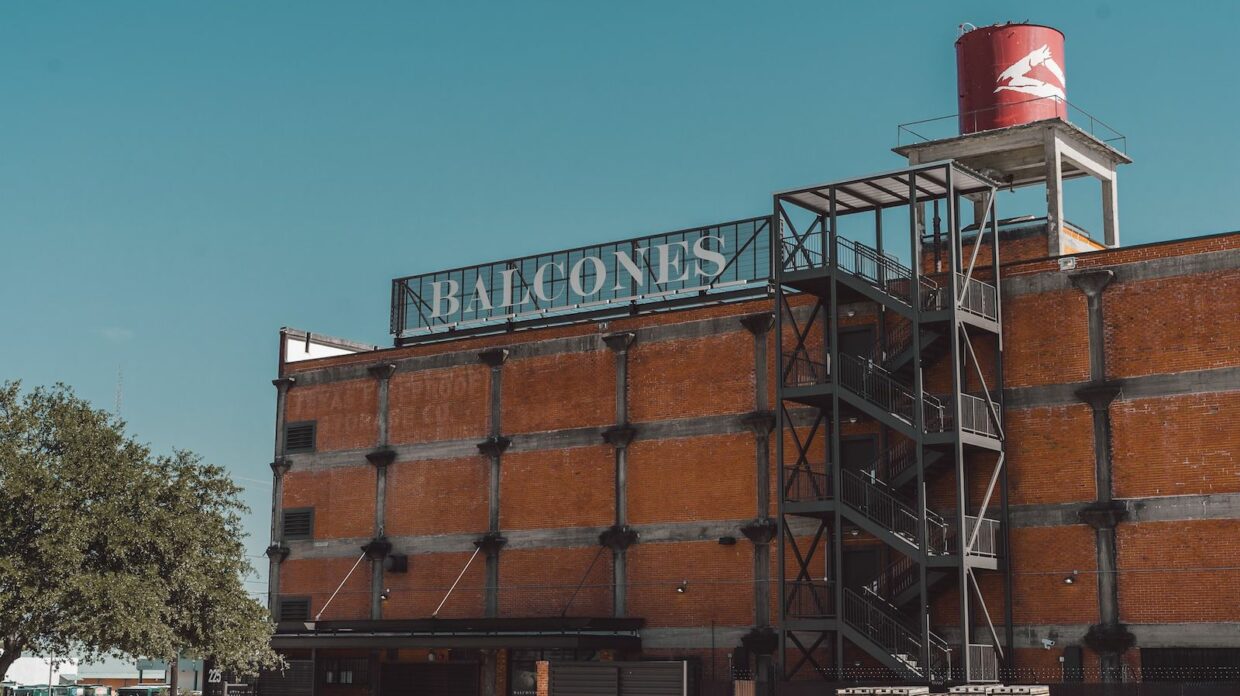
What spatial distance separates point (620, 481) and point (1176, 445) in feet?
57.9

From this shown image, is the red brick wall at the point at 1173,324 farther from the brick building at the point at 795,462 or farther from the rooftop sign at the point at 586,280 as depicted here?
the rooftop sign at the point at 586,280

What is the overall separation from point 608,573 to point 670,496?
3479 millimetres

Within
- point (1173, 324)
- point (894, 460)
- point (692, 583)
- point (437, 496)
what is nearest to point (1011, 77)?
point (1173, 324)

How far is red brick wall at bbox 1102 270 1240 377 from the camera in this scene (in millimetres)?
40031

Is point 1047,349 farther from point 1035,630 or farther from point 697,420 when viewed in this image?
point 697,420

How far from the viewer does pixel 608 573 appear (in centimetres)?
4953

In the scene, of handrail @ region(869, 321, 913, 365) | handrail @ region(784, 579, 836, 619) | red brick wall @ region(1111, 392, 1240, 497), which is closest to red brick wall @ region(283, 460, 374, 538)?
handrail @ region(784, 579, 836, 619)

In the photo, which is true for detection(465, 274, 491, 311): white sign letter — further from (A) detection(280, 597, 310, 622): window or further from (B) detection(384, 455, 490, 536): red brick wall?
(A) detection(280, 597, 310, 622): window

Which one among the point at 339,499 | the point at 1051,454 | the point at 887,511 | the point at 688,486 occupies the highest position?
the point at 1051,454

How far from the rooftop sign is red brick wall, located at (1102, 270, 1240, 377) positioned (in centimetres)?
1185

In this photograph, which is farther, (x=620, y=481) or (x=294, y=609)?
(x=294, y=609)

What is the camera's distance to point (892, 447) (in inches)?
1718

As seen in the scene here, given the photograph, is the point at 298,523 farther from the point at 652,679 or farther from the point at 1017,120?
the point at 1017,120

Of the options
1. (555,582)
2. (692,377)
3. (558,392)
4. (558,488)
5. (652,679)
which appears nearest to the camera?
(652,679)
